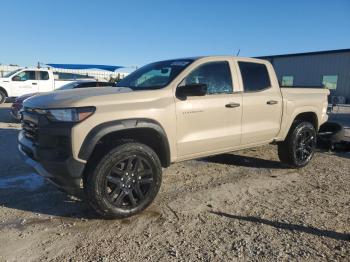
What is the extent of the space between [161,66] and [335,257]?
331 centimetres

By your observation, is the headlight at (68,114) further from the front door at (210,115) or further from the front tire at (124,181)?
the front door at (210,115)

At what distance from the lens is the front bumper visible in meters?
3.77

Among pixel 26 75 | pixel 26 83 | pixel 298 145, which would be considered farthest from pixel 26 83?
pixel 298 145

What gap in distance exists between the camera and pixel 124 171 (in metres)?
4.16

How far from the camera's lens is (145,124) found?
4230 mm

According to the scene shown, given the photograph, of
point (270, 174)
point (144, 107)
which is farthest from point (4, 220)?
point (270, 174)

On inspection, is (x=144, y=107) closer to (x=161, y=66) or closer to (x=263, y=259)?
(x=161, y=66)

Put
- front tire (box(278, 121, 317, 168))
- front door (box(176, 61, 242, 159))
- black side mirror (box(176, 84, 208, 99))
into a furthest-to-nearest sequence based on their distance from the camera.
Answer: front tire (box(278, 121, 317, 168)), front door (box(176, 61, 242, 159)), black side mirror (box(176, 84, 208, 99))

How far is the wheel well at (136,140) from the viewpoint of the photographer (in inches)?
160

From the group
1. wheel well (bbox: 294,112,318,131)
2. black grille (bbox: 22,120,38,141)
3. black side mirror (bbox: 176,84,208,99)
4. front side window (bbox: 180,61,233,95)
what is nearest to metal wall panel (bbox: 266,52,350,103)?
wheel well (bbox: 294,112,318,131)

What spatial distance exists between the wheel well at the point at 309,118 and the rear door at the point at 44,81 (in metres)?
15.4

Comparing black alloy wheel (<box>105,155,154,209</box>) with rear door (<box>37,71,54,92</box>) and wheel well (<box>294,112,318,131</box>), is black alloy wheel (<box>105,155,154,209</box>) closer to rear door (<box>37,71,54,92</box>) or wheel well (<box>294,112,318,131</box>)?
wheel well (<box>294,112,318,131</box>)

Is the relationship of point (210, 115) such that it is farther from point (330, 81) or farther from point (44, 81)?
point (330, 81)

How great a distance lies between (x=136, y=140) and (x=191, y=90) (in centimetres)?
90
